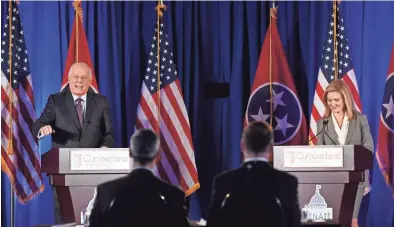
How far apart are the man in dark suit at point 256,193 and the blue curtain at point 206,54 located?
4319 mm

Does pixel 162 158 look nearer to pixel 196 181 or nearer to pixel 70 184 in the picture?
pixel 196 181

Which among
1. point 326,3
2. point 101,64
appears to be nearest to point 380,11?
point 326,3

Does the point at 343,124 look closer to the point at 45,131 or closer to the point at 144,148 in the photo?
the point at 45,131

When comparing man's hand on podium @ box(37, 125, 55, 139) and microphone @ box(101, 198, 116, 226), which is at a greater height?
man's hand on podium @ box(37, 125, 55, 139)

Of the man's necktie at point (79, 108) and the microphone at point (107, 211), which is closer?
the microphone at point (107, 211)

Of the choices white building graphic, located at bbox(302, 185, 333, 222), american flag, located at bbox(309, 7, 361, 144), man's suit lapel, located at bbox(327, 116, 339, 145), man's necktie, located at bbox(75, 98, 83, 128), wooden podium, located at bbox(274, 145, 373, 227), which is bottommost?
white building graphic, located at bbox(302, 185, 333, 222)

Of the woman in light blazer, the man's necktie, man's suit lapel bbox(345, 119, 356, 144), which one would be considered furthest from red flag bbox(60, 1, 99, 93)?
man's suit lapel bbox(345, 119, 356, 144)

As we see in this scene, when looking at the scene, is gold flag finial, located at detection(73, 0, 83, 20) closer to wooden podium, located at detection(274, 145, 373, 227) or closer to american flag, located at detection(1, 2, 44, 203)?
american flag, located at detection(1, 2, 44, 203)

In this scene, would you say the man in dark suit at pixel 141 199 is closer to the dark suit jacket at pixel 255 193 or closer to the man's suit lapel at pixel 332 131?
the dark suit jacket at pixel 255 193

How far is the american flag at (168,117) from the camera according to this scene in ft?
24.9

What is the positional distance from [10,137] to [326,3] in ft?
12.1

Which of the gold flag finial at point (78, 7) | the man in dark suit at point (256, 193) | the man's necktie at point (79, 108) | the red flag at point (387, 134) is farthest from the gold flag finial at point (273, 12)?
the man in dark suit at point (256, 193)

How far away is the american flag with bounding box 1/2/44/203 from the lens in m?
7.32

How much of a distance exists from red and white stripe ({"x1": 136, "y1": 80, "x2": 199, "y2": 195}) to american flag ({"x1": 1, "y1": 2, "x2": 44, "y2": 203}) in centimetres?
113
